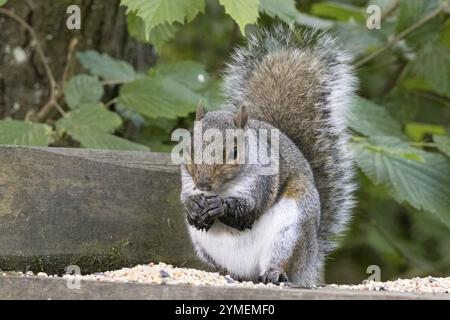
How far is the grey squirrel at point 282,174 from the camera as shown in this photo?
292cm

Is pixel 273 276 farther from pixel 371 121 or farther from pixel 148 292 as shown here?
pixel 371 121

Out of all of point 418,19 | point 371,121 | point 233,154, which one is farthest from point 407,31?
point 233,154

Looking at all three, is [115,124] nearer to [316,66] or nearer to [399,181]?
[316,66]

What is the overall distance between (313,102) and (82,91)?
991mm

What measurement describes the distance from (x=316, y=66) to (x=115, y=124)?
0.78 m

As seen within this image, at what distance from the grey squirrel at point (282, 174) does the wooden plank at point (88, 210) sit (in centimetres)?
15

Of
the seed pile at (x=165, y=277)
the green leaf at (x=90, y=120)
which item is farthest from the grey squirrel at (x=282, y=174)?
the green leaf at (x=90, y=120)

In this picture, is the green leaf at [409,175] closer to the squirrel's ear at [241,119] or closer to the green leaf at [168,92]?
the green leaf at [168,92]

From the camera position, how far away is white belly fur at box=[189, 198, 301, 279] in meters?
2.96

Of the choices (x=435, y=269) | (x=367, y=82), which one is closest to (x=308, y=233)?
(x=435, y=269)

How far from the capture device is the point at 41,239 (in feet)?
9.35

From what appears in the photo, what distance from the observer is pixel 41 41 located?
14.3 feet

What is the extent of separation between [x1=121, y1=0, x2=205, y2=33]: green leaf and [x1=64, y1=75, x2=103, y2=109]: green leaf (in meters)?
0.79

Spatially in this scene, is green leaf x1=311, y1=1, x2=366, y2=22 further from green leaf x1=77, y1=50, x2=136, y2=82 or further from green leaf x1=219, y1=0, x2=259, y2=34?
green leaf x1=219, y1=0, x2=259, y2=34
